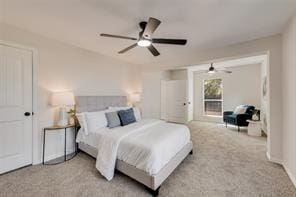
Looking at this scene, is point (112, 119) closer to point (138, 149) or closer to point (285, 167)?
point (138, 149)

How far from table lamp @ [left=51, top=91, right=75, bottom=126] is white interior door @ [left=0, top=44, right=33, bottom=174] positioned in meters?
0.41

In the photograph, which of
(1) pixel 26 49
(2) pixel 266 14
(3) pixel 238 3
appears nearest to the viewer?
(3) pixel 238 3

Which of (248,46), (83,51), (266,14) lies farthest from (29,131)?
(248,46)

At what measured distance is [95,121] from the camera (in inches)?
120

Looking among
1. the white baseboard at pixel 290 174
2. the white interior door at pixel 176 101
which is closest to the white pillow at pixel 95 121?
the white baseboard at pixel 290 174

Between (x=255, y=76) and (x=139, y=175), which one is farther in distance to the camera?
(x=255, y=76)

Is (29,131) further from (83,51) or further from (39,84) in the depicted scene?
(83,51)

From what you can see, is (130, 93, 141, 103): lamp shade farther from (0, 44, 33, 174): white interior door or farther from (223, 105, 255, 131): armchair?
(223, 105, 255, 131): armchair

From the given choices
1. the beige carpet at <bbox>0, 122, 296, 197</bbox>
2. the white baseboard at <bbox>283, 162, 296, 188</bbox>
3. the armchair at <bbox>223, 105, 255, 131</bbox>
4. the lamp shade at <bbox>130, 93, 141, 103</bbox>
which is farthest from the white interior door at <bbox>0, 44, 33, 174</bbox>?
the armchair at <bbox>223, 105, 255, 131</bbox>

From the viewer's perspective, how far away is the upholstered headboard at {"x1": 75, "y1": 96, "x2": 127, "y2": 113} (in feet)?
11.4

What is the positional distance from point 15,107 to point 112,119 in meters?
1.73

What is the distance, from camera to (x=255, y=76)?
576cm

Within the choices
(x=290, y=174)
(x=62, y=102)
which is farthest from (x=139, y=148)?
(x=290, y=174)

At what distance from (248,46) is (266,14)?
40.5 inches
